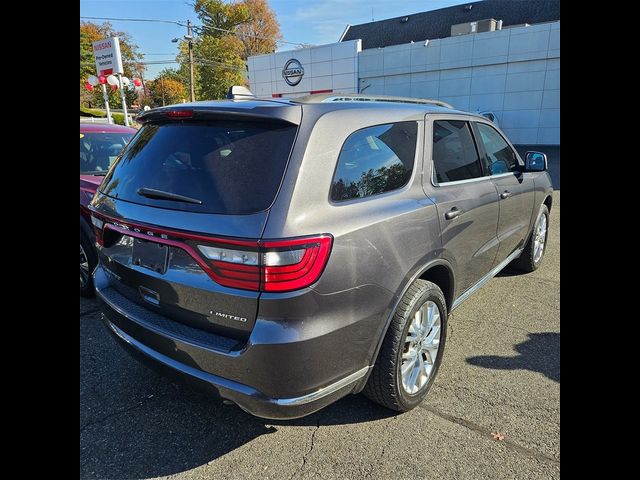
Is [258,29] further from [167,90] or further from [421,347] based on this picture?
[421,347]

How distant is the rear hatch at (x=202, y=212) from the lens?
183cm

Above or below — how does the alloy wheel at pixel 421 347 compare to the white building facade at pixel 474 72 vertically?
below

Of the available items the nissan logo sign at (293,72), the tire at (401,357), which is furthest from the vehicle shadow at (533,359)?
the nissan logo sign at (293,72)

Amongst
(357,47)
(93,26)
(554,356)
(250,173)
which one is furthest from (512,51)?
(93,26)

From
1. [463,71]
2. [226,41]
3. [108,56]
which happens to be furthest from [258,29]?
[108,56]

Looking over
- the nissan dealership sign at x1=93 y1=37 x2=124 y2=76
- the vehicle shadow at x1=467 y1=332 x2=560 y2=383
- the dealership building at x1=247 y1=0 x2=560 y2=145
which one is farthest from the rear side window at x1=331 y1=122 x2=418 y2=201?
the nissan dealership sign at x1=93 y1=37 x2=124 y2=76

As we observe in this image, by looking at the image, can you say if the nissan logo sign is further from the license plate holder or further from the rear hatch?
the license plate holder

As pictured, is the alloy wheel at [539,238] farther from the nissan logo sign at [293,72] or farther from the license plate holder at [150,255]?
the nissan logo sign at [293,72]

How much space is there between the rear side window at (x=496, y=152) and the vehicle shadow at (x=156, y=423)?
234 centimetres

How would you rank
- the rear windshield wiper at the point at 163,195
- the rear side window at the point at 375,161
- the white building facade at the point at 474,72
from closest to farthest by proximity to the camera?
1. the rear windshield wiper at the point at 163,195
2. the rear side window at the point at 375,161
3. the white building facade at the point at 474,72
